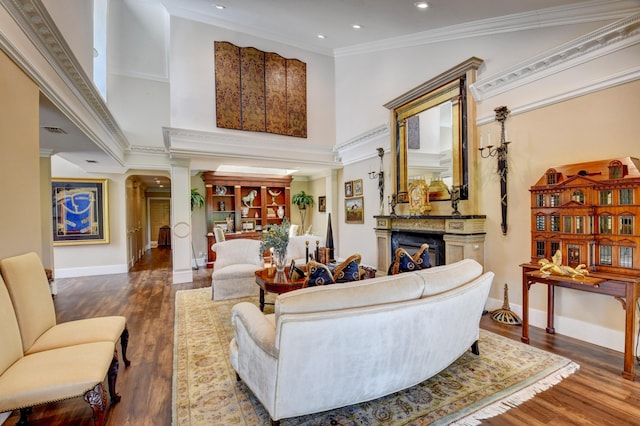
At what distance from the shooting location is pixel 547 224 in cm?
303

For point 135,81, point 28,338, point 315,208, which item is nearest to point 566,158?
point 28,338

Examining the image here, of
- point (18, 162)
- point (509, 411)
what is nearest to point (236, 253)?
point (18, 162)

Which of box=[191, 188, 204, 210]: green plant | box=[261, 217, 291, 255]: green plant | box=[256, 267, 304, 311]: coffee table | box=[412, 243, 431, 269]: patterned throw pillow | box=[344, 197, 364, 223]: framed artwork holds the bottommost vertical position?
box=[256, 267, 304, 311]: coffee table

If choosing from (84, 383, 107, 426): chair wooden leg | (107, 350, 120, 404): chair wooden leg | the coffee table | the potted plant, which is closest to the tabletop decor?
the coffee table

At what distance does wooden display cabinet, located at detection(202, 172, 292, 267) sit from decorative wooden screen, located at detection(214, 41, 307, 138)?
237cm

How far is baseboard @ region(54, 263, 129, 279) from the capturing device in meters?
6.52

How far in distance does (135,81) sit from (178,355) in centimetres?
686

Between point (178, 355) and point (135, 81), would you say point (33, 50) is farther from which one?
point (135, 81)

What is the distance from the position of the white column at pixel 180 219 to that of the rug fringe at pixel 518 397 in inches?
207

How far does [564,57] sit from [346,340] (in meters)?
3.51

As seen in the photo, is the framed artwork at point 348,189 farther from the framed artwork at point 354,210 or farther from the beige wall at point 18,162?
the beige wall at point 18,162

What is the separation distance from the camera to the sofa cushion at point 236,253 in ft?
16.1

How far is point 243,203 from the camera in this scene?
855 cm

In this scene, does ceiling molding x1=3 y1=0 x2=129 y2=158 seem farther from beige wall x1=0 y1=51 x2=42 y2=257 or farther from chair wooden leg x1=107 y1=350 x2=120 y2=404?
chair wooden leg x1=107 y1=350 x2=120 y2=404
